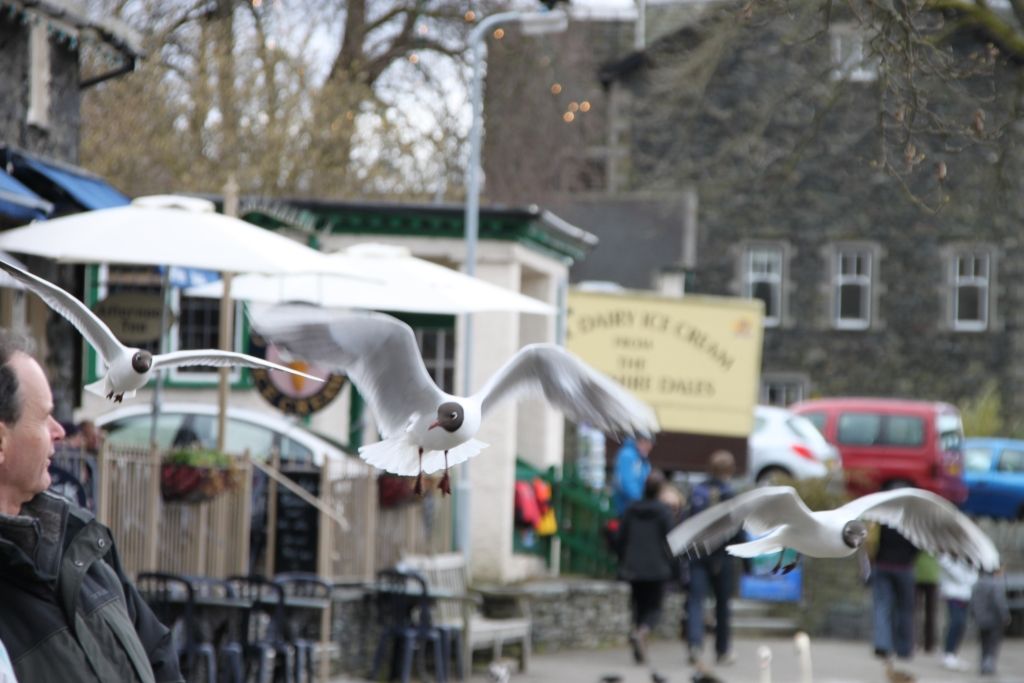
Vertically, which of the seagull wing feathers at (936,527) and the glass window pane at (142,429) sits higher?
the glass window pane at (142,429)

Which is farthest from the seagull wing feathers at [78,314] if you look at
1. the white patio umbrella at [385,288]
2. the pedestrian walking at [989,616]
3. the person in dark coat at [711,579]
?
the pedestrian walking at [989,616]

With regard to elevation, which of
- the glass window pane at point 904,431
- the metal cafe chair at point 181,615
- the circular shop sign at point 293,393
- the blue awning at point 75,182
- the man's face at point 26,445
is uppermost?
the blue awning at point 75,182

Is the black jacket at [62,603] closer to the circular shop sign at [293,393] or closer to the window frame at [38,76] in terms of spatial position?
the window frame at [38,76]

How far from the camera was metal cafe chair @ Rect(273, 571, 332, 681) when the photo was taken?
11.5 meters

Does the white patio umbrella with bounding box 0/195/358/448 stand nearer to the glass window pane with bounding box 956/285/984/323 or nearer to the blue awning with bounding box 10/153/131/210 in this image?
the blue awning with bounding box 10/153/131/210

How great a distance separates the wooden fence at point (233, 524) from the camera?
1138 cm

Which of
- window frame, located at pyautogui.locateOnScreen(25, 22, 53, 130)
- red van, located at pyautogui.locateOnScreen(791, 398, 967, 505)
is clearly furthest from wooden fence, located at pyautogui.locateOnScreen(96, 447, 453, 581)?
red van, located at pyautogui.locateOnScreen(791, 398, 967, 505)

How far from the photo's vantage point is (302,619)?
41.1 ft

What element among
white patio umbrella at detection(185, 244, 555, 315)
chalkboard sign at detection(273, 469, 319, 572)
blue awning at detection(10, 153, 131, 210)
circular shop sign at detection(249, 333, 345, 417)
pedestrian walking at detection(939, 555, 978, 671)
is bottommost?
pedestrian walking at detection(939, 555, 978, 671)

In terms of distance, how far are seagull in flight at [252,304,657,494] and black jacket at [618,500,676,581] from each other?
32.4ft

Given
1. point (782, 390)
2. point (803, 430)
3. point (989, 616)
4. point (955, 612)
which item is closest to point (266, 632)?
point (989, 616)

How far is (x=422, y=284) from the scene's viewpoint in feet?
37.4

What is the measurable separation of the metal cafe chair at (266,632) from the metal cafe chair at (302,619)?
0.05 metres

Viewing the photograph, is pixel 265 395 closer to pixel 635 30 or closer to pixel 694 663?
pixel 694 663
